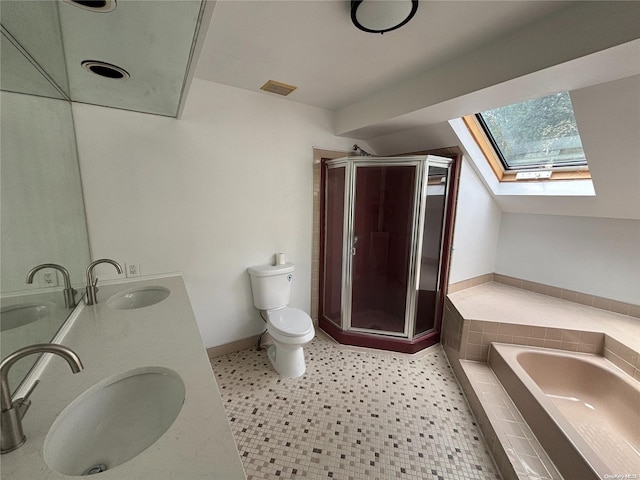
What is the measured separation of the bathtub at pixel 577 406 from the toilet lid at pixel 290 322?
145cm

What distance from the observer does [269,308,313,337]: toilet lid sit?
6.54 ft

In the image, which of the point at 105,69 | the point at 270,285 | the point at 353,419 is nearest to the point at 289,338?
the point at 270,285

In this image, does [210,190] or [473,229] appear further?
[473,229]

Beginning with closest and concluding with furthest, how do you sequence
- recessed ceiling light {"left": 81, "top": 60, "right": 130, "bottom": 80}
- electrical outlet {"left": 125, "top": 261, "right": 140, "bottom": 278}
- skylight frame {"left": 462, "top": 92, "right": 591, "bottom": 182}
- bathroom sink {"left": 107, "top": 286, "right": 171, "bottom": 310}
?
recessed ceiling light {"left": 81, "top": 60, "right": 130, "bottom": 80} < bathroom sink {"left": 107, "top": 286, "right": 171, "bottom": 310} < electrical outlet {"left": 125, "top": 261, "right": 140, "bottom": 278} < skylight frame {"left": 462, "top": 92, "right": 591, "bottom": 182}

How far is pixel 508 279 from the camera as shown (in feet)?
9.55

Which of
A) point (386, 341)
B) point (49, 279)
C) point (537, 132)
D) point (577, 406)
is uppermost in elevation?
point (537, 132)

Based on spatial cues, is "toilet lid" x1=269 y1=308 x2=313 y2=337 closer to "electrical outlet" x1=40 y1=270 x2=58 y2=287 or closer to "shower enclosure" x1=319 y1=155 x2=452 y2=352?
"shower enclosure" x1=319 y1=155 x2=452 y2=352

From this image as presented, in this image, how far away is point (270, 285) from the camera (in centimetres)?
230

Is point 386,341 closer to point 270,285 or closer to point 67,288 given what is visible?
point 270,285

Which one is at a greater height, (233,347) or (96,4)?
(96,4)

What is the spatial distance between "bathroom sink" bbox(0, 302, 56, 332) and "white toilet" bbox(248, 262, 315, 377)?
4.33ft

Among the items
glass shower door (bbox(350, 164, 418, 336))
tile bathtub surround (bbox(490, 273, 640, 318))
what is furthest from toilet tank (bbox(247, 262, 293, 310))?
tile bathtub surround (bbox(490, 273, 640, 318))

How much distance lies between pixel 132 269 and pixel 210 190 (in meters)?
0.79

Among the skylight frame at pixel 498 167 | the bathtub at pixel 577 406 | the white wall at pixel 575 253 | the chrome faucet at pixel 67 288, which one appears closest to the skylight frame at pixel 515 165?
the skylight frame at pixel 498 167
